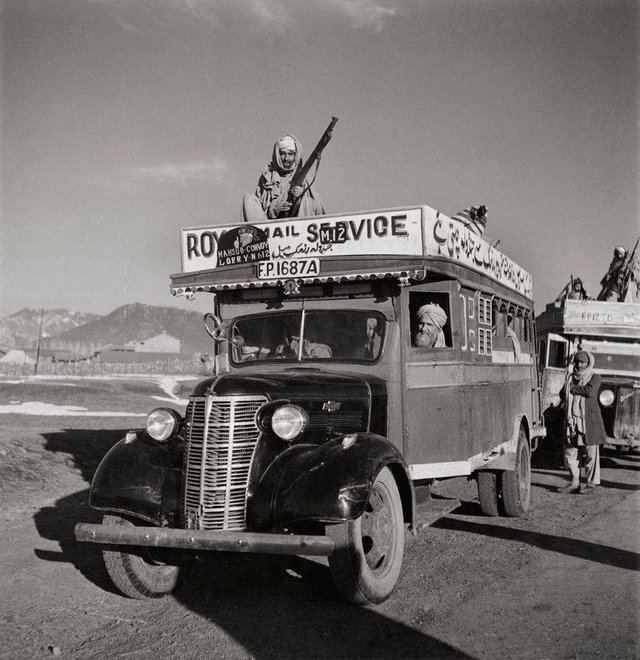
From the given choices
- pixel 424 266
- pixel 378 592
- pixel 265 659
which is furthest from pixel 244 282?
pixel 265 659

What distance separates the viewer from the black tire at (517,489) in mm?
7605

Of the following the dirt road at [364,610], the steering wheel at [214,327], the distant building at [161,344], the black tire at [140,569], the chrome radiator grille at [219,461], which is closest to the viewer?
the dirt road at [364,610]

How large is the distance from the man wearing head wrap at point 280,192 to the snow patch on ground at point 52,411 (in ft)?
38.9

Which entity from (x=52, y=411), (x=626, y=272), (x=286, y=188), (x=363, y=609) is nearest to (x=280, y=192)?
(x=286, y=188)

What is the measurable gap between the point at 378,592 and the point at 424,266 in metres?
2.46

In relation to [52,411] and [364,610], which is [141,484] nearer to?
[364,610]

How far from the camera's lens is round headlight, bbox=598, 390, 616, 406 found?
11.3 metres

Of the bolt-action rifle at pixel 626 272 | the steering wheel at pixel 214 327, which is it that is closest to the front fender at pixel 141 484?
the steering wheel at pixel 214 327

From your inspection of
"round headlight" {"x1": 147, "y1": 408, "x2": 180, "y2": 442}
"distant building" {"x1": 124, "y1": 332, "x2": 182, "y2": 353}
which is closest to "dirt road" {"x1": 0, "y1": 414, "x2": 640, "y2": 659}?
"round headlight" {"x1": 147, "y1": 408, "x2": 180, "y2": 442}

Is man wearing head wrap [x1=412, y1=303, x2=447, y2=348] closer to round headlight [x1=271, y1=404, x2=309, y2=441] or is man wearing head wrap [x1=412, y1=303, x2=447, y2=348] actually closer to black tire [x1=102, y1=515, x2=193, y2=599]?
round headlight [x1=271, y1=404, x2=309, y2=441]

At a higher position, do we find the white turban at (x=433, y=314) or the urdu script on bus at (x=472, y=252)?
the urdu script on bus at (x=472, y=252)

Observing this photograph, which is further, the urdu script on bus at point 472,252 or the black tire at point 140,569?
the urdu script on bus at point 472,252

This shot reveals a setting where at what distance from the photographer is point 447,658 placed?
149 inches

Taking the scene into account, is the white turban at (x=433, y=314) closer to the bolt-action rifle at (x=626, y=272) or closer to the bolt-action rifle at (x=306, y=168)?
the bolt-action rifle at (x=306, y=168)
